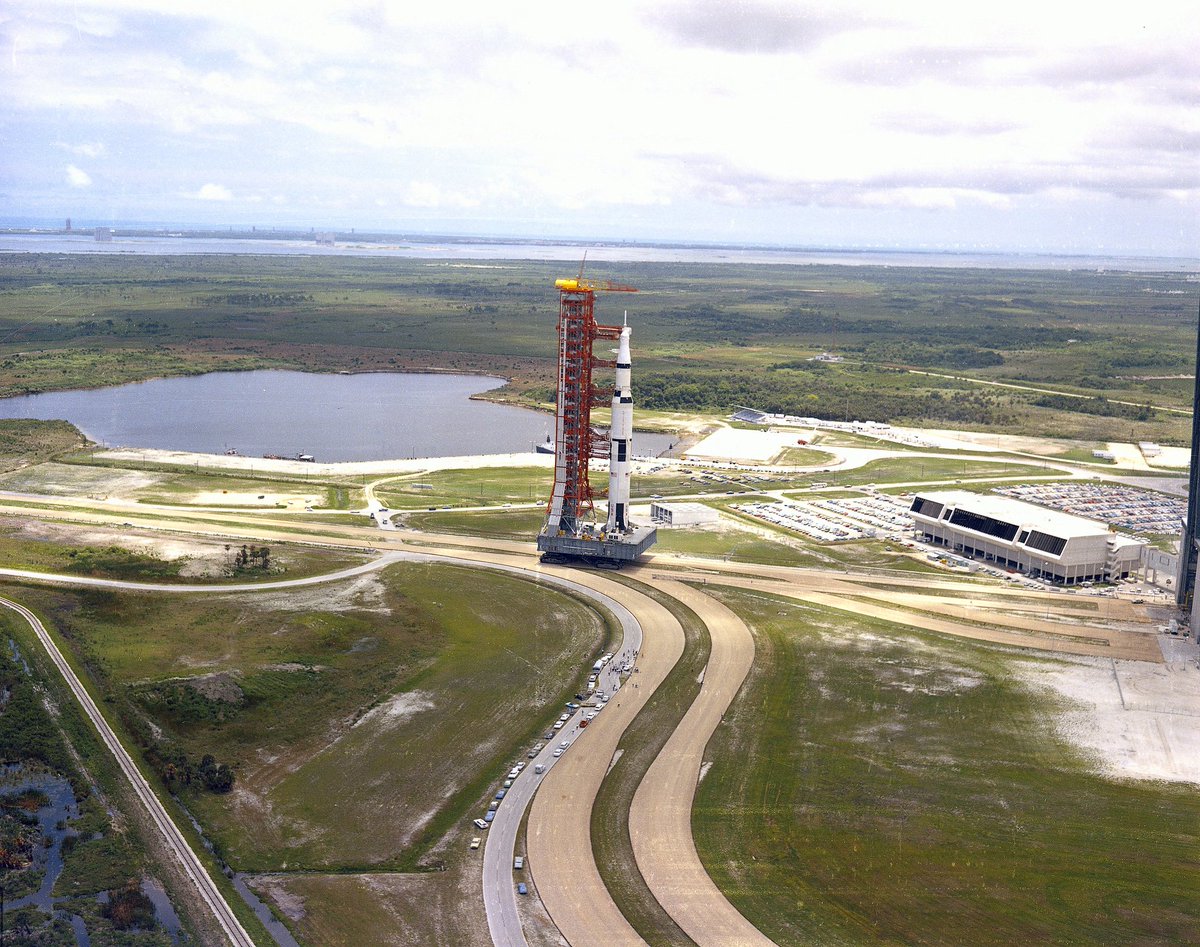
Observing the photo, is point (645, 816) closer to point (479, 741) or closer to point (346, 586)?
point (479, 741)

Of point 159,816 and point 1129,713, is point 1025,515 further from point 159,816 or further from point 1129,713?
point 159,816

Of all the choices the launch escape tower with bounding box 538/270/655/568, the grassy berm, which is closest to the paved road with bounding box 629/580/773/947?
the grassy berm

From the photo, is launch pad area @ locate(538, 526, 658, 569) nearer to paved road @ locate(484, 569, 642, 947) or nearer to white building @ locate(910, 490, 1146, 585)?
paved road @ locate(484, 569, 642, 947)

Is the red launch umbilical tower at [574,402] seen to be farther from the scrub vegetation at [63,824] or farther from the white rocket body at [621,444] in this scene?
the scrub vegetation at [63,824]

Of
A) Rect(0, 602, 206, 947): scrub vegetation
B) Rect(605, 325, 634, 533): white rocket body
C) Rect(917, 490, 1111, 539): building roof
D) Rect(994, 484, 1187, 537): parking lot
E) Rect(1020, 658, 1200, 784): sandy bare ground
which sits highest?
Rect(605, 325, 634, 533): white rocket body

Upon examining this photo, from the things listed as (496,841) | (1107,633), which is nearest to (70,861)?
(496,841)

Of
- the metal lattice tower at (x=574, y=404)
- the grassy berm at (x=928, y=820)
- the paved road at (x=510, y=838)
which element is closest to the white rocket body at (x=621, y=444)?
the metal lattice tower at (x=574, y=404)

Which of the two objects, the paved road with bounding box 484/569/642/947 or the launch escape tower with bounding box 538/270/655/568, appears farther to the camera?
the launch escape tower with bounding box 538/270/655/568
